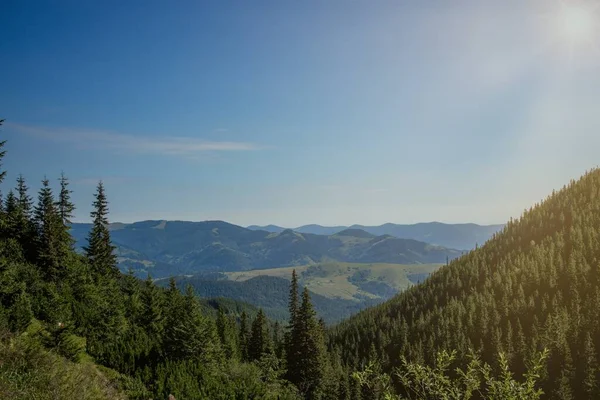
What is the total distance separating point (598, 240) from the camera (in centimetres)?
18275

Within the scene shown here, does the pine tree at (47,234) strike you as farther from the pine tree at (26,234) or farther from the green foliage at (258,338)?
the green foliage at (258,338)

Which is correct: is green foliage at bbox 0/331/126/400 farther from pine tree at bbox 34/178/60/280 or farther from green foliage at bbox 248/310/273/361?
green foliage at bbox 248/310/273/361

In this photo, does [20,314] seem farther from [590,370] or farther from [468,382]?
[590,370]

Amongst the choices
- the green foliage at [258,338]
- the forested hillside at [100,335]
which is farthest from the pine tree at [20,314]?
the green foliage at [258,338]

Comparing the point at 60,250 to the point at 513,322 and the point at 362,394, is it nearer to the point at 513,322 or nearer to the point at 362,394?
the point at 362,394

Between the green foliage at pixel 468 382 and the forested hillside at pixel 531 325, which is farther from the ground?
the green foliage at pixel 468 382

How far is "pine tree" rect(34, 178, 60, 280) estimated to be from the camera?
6119cm

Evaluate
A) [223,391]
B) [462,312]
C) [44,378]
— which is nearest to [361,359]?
[462,312]

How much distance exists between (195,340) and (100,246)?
1360 inches

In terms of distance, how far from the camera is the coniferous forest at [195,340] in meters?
16.1

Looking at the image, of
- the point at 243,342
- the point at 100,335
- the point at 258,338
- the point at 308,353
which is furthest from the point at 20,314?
the point at 243,342

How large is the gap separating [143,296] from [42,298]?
1075 inches

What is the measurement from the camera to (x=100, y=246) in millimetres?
78375

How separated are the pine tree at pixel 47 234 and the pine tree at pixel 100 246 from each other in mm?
9969
